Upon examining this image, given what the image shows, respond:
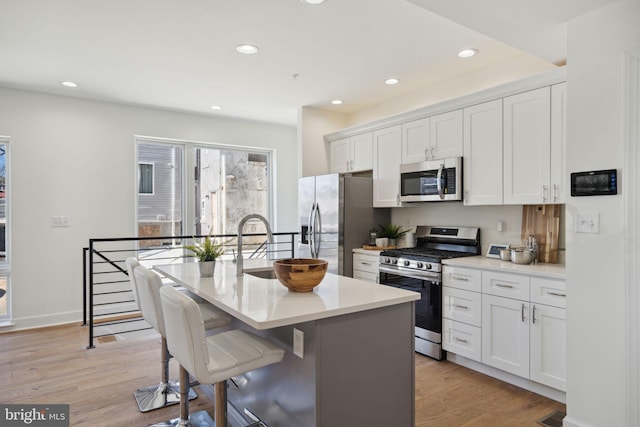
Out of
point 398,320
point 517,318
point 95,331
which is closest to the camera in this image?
point 398,320

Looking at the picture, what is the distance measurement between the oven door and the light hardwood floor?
0.14 meters

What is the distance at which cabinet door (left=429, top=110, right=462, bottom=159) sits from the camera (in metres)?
3.58

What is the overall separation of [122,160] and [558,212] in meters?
4.72

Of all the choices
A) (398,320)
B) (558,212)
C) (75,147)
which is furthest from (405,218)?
(75,147)

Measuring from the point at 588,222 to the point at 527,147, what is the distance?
3.34ft

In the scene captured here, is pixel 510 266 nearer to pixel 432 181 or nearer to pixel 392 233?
pixel 432 181

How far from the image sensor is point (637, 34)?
2.00 meters

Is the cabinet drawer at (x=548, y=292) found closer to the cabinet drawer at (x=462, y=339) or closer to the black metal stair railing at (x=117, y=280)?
the cabinet drawer at (x=462, y=339)

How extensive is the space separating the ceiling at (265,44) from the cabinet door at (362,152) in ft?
1.59

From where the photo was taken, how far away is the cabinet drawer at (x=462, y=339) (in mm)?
3104

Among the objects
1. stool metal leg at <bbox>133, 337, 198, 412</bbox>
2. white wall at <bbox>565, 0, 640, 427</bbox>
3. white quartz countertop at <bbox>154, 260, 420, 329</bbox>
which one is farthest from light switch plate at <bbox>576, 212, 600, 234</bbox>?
stool metal leg at <bbox>133, 337, 198, 412</bbox>

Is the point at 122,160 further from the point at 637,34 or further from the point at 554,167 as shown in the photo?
the point at 637,34

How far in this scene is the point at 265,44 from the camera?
3127 millimetres

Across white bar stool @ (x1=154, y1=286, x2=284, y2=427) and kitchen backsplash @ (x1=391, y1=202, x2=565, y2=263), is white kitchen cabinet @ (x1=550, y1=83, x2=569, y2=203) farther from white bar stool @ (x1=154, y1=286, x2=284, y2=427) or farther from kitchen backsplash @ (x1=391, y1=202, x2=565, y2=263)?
white bar stool @ (x1=154, y1=286, x2=284, y2=427)
